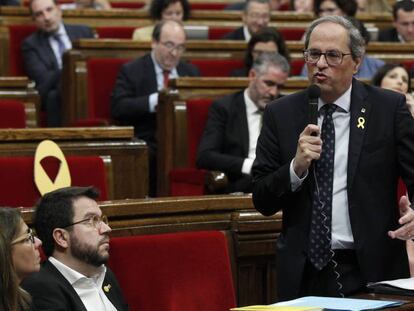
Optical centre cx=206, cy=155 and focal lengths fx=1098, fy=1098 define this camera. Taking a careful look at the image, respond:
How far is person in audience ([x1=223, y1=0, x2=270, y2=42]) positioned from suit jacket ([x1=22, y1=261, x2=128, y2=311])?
2.31m

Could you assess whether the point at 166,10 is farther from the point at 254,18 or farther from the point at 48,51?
the point at 48,51

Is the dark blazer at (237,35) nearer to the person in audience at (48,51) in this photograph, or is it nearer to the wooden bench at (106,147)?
the person in audience at (48,51)

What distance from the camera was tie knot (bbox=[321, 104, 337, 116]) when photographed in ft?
5.68

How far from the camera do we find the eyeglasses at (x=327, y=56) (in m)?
1.69

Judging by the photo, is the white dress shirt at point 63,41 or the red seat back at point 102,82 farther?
the white dress shirt at point 63,41

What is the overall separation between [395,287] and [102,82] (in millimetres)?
2031

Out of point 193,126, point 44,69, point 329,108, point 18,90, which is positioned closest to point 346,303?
point 329,108

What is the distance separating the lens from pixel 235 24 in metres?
4.25

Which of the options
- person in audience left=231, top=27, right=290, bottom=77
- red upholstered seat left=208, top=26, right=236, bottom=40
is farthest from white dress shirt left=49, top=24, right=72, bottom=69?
person in audience left=231, top=27, right=290, bottom=77

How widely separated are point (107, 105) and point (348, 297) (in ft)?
6.42

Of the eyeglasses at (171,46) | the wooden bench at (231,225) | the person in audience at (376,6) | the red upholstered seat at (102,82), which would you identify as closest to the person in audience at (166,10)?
the red upholstered seat at (102,82)

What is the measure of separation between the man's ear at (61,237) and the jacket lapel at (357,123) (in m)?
0.45

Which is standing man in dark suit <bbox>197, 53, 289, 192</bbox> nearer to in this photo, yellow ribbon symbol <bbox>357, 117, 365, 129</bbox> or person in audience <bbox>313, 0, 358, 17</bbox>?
person in audience <bbox>313, 0, 358, 17</bbox>

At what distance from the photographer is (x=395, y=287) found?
1.64m
